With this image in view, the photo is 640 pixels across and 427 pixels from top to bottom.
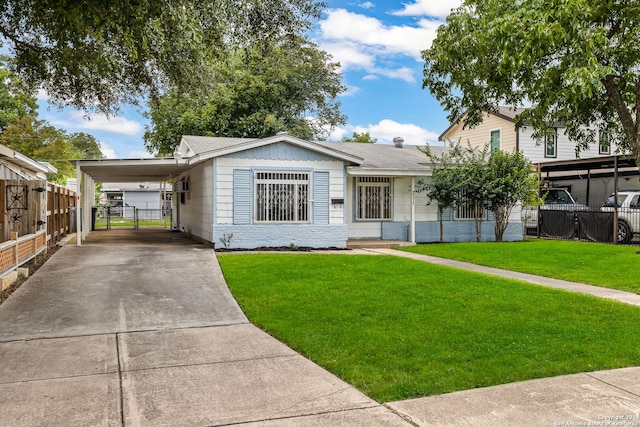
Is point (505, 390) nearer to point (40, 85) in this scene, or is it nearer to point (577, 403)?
point (577, 403)

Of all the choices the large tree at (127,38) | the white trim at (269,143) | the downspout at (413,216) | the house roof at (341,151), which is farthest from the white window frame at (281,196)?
the large tree at (127,38)

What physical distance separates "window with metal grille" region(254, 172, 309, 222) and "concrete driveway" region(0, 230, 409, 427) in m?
5.80

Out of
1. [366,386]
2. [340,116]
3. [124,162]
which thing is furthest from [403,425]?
[340,116]

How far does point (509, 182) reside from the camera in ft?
53.9

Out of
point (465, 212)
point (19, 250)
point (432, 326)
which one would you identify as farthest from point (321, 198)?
point (432, 326)

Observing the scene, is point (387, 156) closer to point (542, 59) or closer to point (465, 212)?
point (465, 212)

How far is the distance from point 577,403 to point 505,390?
0.52 meters

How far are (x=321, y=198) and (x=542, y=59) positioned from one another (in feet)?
22.1

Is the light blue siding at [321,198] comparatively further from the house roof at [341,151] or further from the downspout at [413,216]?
the downspout at [413,216]

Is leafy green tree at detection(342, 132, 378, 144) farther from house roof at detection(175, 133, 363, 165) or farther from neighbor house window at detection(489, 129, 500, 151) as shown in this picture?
house roof at detection(175, 133, 363, 165)

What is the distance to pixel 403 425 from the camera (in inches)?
141

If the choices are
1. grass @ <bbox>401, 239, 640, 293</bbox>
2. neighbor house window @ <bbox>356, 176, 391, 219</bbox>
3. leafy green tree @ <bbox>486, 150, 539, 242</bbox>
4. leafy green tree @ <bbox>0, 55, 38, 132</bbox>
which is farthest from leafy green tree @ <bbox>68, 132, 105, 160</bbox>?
grass @ <bbox>401, 239, 640, 293</bbox>

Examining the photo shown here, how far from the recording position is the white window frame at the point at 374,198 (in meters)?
16.9

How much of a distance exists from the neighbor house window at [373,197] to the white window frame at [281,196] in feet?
7.99
